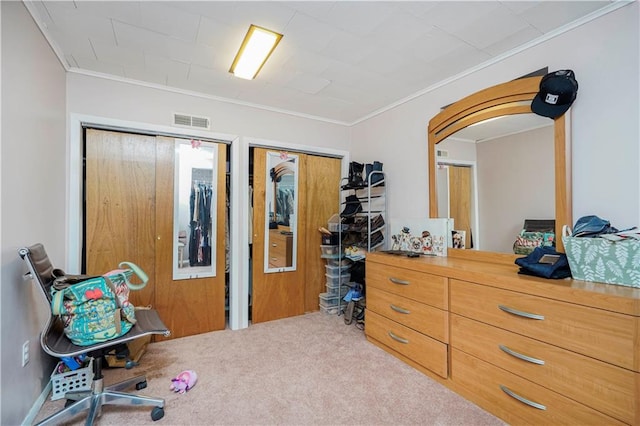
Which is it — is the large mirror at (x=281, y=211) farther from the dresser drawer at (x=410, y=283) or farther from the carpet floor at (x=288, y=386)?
the dresser drawer at (x=410, y=283)

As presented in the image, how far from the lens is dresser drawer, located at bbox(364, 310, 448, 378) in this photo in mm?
2072

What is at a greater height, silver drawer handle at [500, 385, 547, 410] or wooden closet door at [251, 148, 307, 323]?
wooden closet door at [251, 148, 307, 323]

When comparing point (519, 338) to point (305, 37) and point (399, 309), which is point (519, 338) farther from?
point (305, 37)

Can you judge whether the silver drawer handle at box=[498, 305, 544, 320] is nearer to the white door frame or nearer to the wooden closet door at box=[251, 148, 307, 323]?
the white door frame

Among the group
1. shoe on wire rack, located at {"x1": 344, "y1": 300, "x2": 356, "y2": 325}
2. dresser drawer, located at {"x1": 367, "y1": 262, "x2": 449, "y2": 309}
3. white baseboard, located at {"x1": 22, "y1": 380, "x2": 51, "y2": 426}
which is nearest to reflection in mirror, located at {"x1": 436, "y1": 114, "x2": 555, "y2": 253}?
dresser drawer, located at {"x1": 367, "y1": 262, "x2": 449, "y2": 309}

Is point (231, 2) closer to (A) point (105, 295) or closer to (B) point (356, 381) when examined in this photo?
(A) point (105, 295)

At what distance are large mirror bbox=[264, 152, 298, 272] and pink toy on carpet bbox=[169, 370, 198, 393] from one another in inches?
56.4

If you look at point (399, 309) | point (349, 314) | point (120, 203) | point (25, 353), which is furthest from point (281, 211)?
point (25, 353)

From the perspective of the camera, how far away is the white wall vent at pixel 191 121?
2848 mm

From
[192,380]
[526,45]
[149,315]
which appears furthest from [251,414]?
[526,45]

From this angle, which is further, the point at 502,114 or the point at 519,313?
the point at 502,114

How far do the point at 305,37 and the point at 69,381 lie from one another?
2875mm

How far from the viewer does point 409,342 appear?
231 cm

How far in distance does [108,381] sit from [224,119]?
2.51 meters
